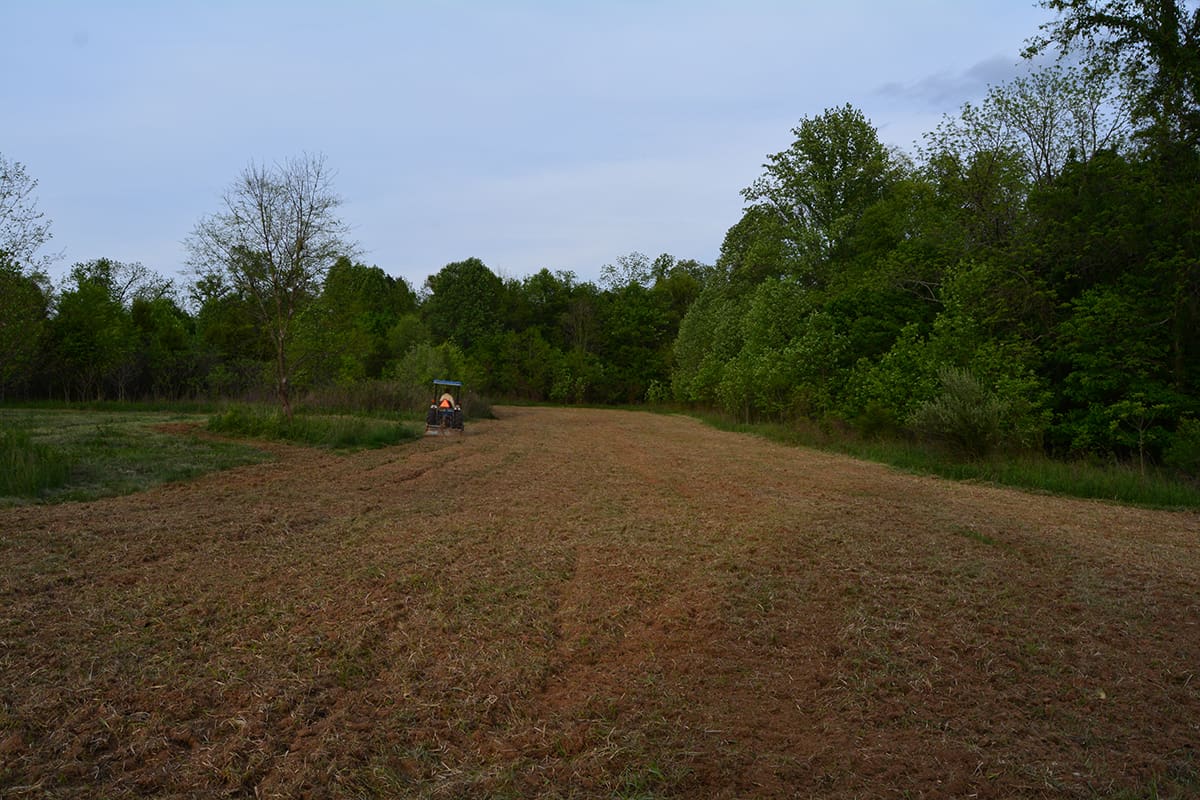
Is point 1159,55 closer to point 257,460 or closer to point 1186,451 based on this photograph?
point 1186,451

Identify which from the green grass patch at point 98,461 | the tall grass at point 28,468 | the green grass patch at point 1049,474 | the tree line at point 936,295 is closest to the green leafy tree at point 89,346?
the tree line at point 936,295

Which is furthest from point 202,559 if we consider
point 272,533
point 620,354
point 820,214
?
point 620,354

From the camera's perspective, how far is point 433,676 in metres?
3.96

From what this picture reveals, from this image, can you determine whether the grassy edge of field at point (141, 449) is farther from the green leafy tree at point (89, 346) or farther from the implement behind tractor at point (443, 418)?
the green leafy tree at point (89, 346)

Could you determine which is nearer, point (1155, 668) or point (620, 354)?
point (1155, 668)

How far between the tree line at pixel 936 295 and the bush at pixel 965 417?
0.04 m

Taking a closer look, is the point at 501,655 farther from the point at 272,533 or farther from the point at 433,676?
the point at 272,533

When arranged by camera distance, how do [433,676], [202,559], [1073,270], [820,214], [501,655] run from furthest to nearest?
[820,214]
[1073,270]
[202,559]
[501,655]
[433,676]

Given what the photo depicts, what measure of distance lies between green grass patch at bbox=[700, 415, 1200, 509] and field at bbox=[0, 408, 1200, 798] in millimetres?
4144

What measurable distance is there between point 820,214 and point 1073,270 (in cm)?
1551

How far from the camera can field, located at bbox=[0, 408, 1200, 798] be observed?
3074 mm

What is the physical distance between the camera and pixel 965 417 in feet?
50.2

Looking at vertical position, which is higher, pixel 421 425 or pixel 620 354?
pixel 620 354

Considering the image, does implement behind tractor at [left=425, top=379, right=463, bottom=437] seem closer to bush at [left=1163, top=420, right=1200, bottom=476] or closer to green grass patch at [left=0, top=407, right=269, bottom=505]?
green grass patch at [left=0, top=407, right=269, bottom=505]
